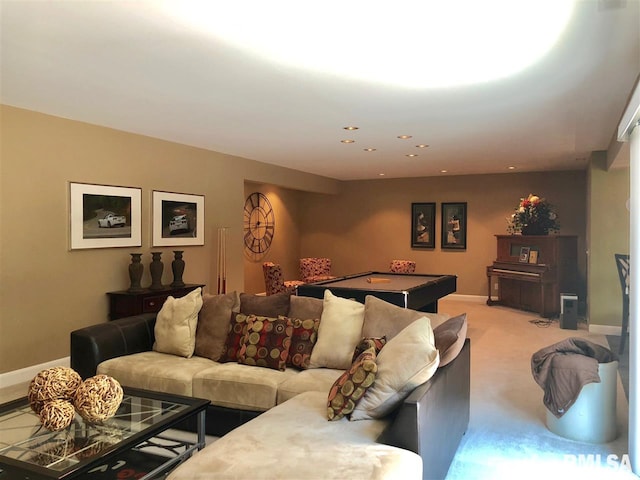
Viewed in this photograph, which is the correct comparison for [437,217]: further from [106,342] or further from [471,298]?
[106,342]

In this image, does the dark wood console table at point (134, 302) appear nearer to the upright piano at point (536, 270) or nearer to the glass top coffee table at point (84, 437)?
the glass top coffee table at point (84, 437)

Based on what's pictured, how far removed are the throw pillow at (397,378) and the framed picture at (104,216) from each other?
3.65 metres

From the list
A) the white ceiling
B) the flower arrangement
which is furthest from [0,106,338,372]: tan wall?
the flower arrangement

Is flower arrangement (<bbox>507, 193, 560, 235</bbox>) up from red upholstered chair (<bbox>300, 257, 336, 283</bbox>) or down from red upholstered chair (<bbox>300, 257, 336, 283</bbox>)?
up

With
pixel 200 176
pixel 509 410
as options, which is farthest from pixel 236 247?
pixel 509 410

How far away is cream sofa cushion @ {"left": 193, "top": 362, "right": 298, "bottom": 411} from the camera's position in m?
2.85

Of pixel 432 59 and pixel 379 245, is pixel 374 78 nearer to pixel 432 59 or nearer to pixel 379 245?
pixel 432 59

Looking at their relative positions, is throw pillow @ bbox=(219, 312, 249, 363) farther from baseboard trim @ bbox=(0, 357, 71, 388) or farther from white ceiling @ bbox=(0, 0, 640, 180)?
baseboard trim @ bbox=(0, 357, 71, 388)

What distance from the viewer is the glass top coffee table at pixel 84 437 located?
1920 millimetres

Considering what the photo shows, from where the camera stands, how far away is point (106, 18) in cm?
246

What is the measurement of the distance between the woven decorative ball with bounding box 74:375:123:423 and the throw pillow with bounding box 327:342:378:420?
3.39 feet

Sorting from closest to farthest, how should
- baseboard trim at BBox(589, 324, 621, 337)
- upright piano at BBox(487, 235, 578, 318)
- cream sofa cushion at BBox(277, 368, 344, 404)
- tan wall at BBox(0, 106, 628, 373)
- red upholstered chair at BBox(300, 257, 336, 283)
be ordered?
cream sofa cushion at BBox(277, 368, 344, 404)
tan wall at BBox(0, 106, 628, 373)
baseboard trim at BBox(589, 324, 621, 337)
upright piano at BBox(487, 235, 578, 318)
red upholstered chair at BBox(300, 257, 336, 283)

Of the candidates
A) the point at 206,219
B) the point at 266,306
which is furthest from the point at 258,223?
the point at 266,306

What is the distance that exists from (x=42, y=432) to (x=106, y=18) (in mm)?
2077
